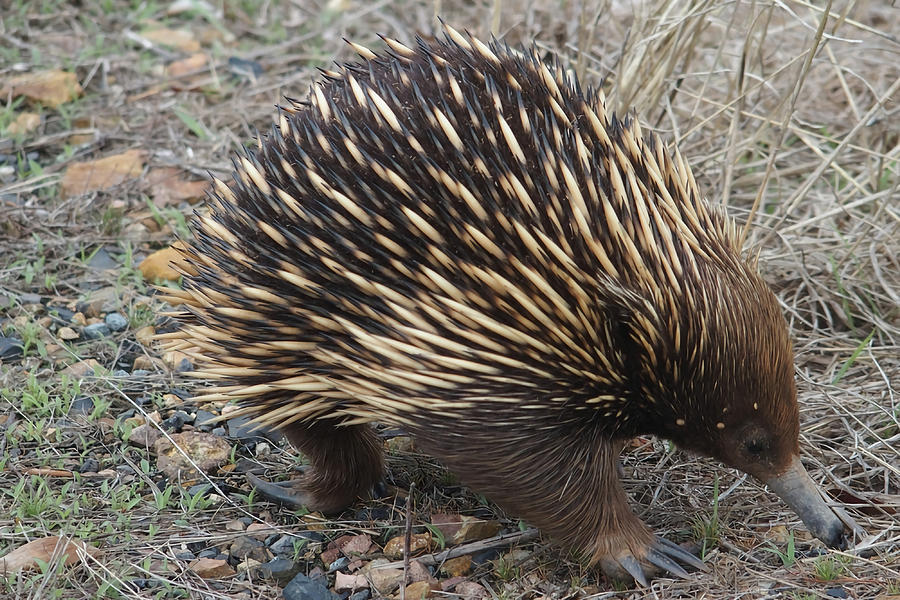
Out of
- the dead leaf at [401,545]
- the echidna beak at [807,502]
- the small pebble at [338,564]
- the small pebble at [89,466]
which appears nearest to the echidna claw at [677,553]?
the echidna beak at [807,502]

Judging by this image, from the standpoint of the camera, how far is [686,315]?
253 centimetres

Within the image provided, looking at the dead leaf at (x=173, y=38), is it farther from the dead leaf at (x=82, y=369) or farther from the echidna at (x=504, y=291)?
the echidna at (x=504, y=291)

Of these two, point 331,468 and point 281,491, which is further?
point 281,491

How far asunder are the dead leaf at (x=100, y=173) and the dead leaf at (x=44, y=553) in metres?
2.08

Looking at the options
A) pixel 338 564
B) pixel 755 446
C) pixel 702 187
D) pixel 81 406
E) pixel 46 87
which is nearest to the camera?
pixel 755 446

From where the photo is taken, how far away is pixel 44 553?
9.55 feet

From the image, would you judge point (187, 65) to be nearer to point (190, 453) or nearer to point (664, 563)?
point (190, 453)

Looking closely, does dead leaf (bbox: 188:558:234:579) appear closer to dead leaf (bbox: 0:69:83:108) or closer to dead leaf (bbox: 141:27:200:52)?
dead leaf (bbox: 0:69:83:108)

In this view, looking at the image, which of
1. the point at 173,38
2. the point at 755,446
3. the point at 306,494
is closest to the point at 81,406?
the point at 306,494

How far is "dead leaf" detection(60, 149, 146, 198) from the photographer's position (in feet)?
15.3

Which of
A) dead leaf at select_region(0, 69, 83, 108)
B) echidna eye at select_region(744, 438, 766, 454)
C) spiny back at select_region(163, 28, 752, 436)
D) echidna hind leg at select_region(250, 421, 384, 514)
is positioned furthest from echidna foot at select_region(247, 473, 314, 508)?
dead leaf at select_region(0, 69, 83, 108)

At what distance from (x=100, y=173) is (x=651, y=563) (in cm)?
300

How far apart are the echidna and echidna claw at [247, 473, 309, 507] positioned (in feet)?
1.53

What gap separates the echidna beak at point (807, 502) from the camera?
277cm
